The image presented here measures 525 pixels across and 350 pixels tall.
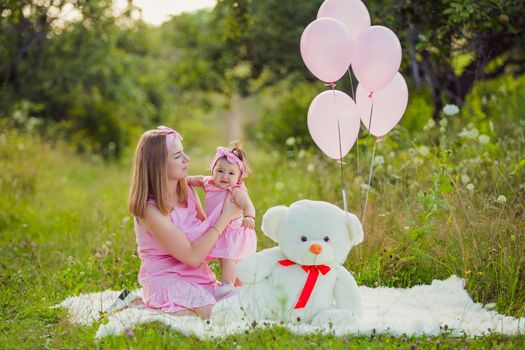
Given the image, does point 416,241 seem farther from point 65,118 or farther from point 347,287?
point 65,118

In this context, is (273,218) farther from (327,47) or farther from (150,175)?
(327,47)

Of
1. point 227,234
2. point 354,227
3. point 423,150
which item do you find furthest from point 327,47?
point 423,150

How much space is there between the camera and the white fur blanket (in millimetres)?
3342

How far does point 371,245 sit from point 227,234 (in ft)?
4.46

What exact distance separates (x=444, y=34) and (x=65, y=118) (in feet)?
31.2

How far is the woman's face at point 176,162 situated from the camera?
3676 millimetres

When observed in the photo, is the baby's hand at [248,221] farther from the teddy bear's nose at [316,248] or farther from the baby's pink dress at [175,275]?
the teddy bear's nose at [316,248]

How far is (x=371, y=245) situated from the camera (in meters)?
4.71

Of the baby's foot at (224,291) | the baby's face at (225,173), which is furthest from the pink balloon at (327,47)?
the baby's foot at (224,291)

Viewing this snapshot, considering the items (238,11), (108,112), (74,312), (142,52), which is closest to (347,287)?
(74,312)

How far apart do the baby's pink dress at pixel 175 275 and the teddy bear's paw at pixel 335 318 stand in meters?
0.62

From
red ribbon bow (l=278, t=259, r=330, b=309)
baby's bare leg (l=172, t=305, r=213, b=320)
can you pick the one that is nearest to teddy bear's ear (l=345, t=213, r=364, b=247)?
red ribbon bow (l=278, t=259, r=330, b=309)

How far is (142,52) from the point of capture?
55.1 feet

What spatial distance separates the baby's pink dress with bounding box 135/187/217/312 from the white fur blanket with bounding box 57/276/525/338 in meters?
0.13
